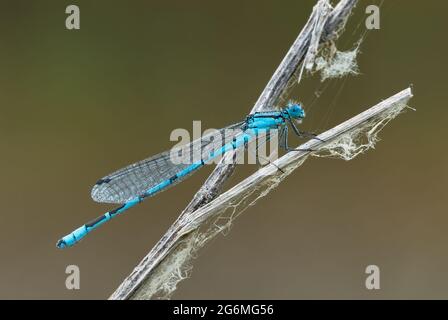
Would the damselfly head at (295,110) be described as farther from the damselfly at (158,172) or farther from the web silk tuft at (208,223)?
the web silk tuft at (208,223)

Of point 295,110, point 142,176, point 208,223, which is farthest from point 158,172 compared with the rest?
point 208,223

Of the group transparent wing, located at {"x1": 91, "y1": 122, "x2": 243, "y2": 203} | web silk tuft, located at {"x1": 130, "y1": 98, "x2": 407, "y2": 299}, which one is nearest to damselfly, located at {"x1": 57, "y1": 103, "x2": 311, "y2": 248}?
transparent wing, located at {"x1": 91, "y1": 122, "x2": 243, "y2": 203}

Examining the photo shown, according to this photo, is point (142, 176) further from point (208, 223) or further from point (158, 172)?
point (208, 223)

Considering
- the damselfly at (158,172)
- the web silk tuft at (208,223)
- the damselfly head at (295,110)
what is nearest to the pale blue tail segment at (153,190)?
the damselfly at (158,172)

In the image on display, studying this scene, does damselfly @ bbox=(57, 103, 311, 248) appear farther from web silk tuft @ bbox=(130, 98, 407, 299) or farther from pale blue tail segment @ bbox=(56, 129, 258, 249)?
web silk tuft @ bbox=(130, 98, 407, 299)

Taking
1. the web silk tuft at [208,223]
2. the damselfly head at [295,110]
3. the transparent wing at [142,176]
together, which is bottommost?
the web silk tuft at [208,223]

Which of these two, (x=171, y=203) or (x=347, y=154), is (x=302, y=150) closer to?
(x=347, y=154)

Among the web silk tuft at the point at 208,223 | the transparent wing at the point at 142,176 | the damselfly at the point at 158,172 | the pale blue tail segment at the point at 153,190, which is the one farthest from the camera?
the transparent wing at the point at 142,176

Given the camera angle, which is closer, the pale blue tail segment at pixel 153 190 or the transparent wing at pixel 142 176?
the pale blue tail segment at pixel 153 190
